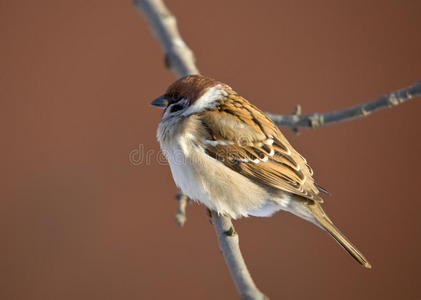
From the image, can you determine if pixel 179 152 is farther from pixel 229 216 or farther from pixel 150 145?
pixel 150 145

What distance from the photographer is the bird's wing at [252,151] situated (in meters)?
1.52

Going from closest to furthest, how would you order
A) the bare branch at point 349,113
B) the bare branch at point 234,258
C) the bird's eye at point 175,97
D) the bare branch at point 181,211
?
the bare branch at point 234,258 < the bare branch at point 349,113 < the bare branch at point 181,211 < the bird's eye at point 175,97

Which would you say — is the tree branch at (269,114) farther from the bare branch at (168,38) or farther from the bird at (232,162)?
the bird at (232,162)

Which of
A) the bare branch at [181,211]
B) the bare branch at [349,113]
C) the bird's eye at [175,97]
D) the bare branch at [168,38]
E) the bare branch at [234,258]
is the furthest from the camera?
the bare branch at [168,38]

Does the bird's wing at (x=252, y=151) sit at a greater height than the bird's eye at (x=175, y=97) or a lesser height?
lesser

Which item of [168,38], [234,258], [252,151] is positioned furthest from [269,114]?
[234,258]

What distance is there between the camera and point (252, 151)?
154cm

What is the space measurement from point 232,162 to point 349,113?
46cm

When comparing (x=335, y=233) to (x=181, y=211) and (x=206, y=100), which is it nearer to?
(x=181, y=211)

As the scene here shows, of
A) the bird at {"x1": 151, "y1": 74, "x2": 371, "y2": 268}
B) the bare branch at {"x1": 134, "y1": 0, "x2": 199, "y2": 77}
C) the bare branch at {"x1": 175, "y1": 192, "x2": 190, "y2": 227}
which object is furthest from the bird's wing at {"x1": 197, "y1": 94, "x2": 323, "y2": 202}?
the bare branch at {"x1": 134, "y1": 0, "x2": 199, "y2": 77}

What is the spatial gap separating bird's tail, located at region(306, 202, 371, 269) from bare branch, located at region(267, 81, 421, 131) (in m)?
0.33

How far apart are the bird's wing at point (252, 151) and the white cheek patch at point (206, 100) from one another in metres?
0.03

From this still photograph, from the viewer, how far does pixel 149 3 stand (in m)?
1.93

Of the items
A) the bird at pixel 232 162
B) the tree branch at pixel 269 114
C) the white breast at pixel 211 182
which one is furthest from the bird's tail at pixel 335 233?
the tree branch at pixel 269 114
